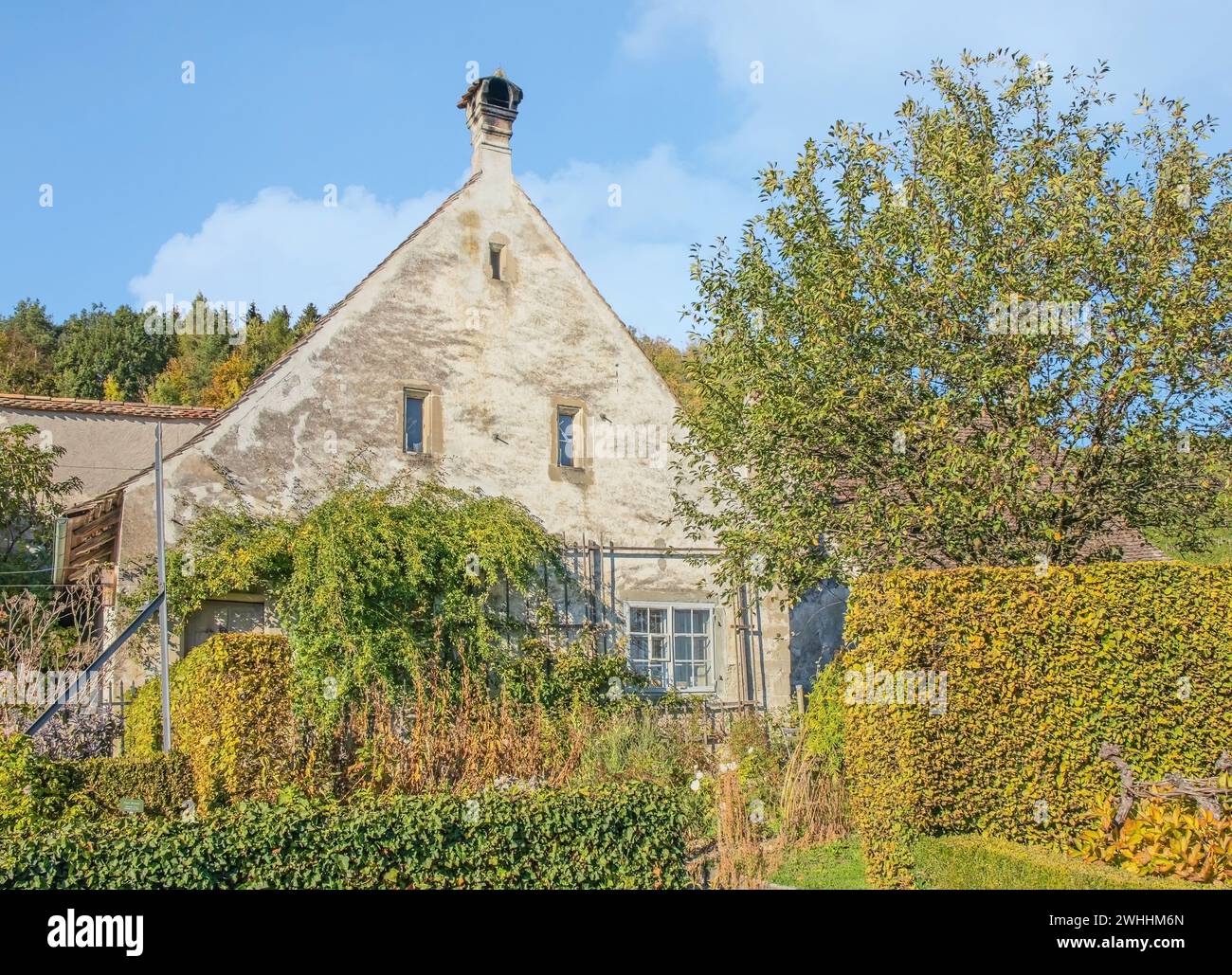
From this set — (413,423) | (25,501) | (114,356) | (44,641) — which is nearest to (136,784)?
(44,641)

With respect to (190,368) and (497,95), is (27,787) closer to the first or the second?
(497,95)

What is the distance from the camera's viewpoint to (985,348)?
12.4m

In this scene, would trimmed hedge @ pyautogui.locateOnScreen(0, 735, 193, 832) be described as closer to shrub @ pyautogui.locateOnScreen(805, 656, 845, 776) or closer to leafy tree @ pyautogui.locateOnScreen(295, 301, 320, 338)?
shrub @ pyautogui.locateOnScreen(805, 656, 845, 776)

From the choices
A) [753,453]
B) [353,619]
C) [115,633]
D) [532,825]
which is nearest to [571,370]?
[753,453]

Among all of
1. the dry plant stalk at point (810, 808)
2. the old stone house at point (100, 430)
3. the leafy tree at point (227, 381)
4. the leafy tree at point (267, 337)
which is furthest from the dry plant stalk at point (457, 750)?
the leafy tree at point (267, 337)

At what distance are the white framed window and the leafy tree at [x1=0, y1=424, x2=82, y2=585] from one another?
30.2 feet

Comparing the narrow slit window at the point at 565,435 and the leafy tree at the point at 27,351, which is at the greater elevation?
the leafy tree at the point at 27,351

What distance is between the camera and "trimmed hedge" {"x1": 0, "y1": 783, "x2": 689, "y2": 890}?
7.69 metres

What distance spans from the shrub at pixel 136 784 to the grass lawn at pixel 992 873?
5821 mm

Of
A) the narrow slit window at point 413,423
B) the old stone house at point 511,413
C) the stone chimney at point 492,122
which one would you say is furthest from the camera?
the stone chimney at point 492,122

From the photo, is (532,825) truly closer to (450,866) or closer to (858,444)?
(450,866)

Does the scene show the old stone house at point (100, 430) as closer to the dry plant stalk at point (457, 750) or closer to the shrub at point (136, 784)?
the dry plant stalk at point (457, 750)

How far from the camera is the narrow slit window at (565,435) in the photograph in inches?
690

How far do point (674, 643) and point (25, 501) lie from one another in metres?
10.3
